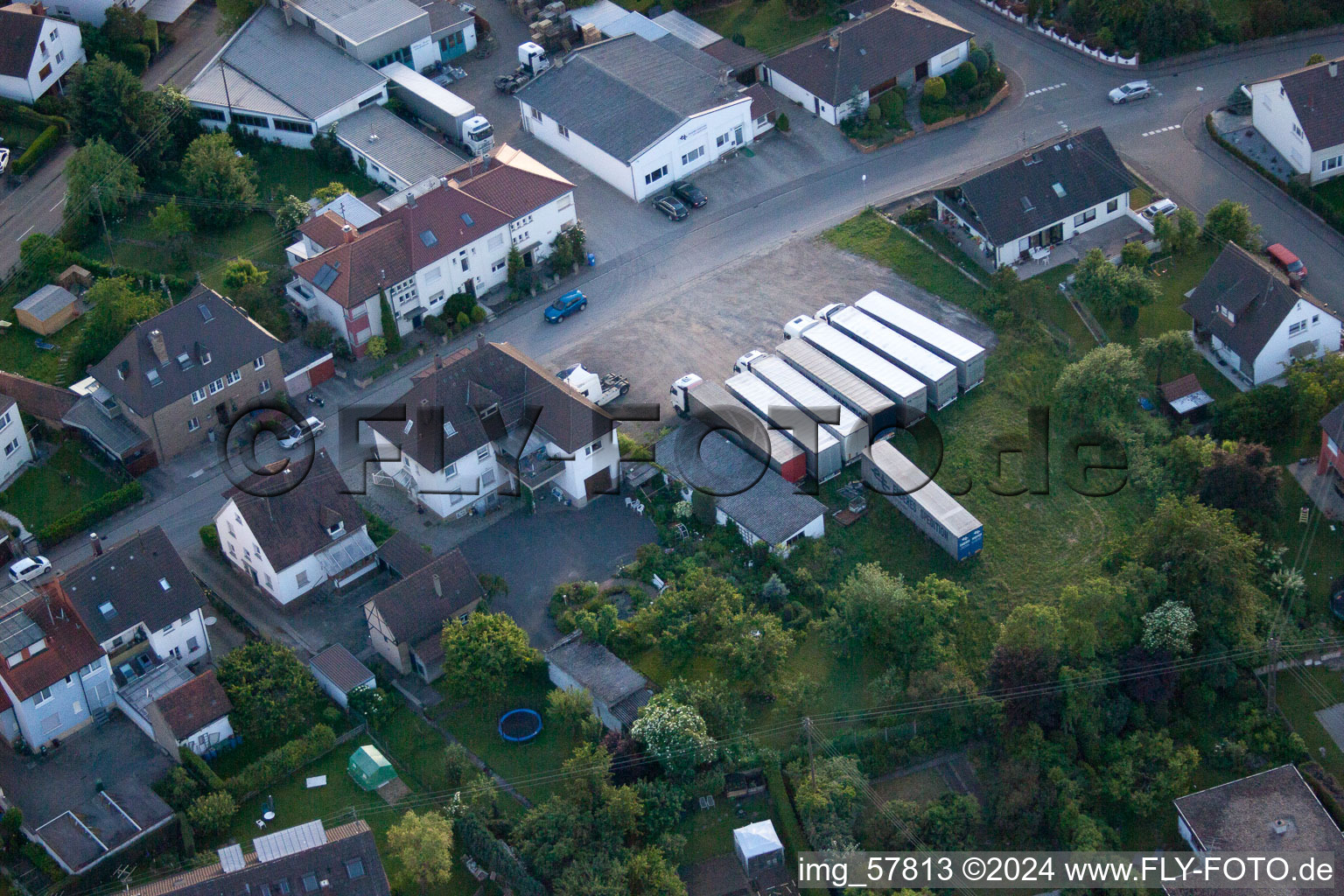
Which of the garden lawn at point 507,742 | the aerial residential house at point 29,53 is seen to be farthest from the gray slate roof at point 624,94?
the garden lawn at point 507,742

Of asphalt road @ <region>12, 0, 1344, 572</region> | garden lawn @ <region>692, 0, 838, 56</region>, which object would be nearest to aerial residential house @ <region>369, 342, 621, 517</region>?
asphalt road @ <region>12, 0, 1344, 572</region>

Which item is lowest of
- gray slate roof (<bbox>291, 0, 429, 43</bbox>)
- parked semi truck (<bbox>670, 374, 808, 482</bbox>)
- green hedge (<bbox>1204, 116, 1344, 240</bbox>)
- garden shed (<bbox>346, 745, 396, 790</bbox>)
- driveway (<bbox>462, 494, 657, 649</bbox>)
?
garden shed (<bbox>346, 745, 396, 790</bbox>)

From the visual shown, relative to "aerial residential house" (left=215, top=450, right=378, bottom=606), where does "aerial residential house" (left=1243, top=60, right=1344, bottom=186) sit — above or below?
above

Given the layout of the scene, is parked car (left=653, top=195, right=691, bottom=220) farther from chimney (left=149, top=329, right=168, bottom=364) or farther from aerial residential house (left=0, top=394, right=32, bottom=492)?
aerial residential house (left=0, top=394, right=32, bottom=492)

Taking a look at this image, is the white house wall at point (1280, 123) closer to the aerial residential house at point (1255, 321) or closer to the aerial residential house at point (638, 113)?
Answer: the aerial residential house at point (1255, 321)

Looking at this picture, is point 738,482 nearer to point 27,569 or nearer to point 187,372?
point 187,372

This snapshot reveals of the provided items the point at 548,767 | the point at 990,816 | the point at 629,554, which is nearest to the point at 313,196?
the point at 629,554

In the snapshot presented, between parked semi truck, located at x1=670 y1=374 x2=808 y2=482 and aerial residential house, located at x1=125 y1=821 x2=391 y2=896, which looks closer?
aerial residential house, located at x1=125 y1=821 x2=391 y2=896
